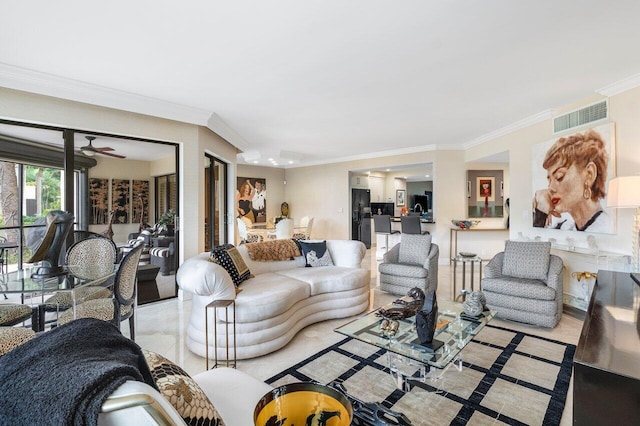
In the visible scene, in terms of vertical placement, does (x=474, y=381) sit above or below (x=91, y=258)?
below

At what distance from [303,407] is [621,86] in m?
4.61

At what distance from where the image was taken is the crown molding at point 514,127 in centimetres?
455

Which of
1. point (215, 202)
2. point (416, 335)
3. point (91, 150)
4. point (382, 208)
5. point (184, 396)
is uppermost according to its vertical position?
point (91, 150)

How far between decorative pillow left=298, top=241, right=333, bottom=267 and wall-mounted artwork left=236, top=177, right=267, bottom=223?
537cm

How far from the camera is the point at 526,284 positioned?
3.34 m

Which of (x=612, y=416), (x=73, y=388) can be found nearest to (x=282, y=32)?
(x=73, y=388)

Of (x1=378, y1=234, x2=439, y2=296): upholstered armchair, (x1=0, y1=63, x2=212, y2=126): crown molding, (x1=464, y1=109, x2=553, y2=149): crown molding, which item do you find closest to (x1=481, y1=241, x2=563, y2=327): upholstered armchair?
(x1=378, y1=234, x2=439, y2=296): upholstered armchair

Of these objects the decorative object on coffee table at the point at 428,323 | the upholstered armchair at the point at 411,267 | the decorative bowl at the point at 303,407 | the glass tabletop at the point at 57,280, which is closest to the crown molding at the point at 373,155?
the upholstered armchair at the point at 411,267

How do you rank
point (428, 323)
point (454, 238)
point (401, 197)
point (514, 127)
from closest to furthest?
point (428, 323) < point (514, 127) < point (454, 238) < point (401, 197)

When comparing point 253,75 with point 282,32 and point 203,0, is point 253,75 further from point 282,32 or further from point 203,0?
point 203,0

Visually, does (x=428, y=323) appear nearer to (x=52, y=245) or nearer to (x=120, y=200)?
(x=52, y=245)

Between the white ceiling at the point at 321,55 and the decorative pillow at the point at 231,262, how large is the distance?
1.79m

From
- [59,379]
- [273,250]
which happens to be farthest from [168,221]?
[59,379]

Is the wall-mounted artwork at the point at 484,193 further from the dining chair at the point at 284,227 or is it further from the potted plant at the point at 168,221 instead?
the potted plant at the point at 168,221
